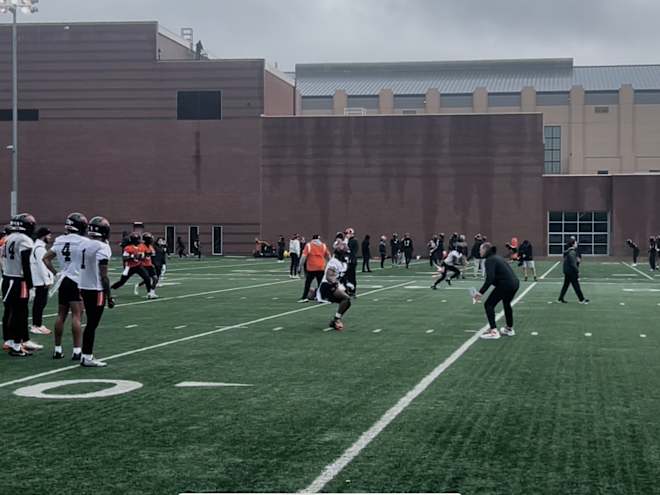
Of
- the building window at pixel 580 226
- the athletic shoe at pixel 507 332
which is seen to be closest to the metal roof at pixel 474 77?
the building window at pixel 580 226

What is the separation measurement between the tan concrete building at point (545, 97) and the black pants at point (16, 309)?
64702mm

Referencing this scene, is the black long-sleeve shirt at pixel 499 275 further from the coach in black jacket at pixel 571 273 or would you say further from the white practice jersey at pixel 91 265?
the coach in black jacket at pixel 571 273

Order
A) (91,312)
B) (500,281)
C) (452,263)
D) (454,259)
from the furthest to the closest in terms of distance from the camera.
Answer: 1. (454,259)
2. (452,263)
3. (500,281)
4. (91,312)

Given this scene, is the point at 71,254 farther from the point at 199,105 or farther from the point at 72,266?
the point at 199,105

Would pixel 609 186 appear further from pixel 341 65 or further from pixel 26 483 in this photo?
pixel 26 483

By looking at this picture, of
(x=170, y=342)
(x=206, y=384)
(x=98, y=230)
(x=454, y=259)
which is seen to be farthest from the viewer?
(x=454, y=259)

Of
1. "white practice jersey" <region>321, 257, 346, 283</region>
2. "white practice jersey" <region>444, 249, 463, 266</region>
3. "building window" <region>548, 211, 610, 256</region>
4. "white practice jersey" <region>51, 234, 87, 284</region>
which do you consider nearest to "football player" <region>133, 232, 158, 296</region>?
"white practice jersey" <region>321, 257, 346, 283</region>

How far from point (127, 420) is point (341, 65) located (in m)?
87.7

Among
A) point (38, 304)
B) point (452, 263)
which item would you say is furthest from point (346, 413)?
point (452, 263)

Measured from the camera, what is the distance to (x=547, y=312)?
19812mm

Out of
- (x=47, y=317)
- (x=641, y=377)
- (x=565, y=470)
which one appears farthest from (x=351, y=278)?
(x=565, y=470)

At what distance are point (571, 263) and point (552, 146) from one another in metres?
64.1

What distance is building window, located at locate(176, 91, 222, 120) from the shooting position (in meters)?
64.0

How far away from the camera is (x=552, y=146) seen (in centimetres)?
8469
